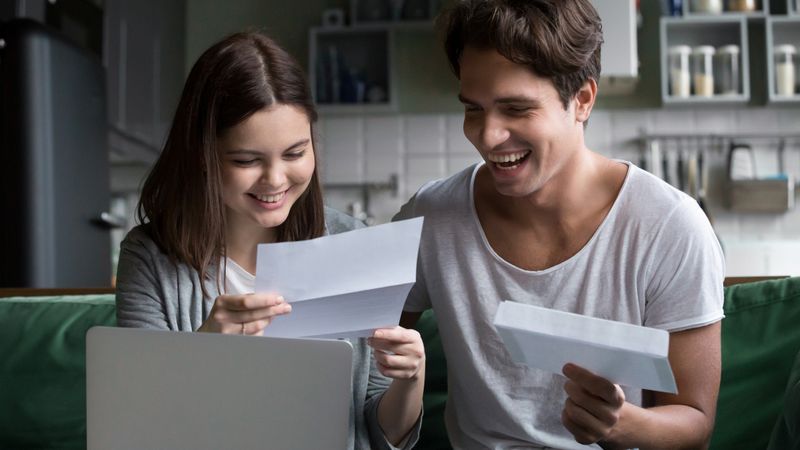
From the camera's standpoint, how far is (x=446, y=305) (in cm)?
164

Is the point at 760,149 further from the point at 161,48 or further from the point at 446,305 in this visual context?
the point at 446,305

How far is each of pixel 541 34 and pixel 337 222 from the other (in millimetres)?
528

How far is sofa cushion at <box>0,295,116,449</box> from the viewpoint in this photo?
1907 millimetres

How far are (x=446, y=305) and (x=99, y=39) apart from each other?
3.72 m

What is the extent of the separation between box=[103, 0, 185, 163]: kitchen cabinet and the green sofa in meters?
2.97

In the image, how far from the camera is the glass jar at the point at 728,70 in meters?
4.66

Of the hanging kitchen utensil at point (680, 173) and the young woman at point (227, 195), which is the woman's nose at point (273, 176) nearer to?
the young woman at point (227, 195)

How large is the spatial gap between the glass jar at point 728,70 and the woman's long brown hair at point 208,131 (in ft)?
11.6

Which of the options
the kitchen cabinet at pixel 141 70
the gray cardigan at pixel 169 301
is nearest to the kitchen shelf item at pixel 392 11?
the kitchen cabinet at pixel 141 70

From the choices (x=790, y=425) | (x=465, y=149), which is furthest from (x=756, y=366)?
(x=465, y=149)

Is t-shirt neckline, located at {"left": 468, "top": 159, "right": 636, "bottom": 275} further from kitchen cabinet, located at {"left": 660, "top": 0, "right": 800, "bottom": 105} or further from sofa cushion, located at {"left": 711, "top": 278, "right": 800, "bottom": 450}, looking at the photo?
kitchen cabinet, located at {"left": 660, "top": 0, "right": 800, "bottom": 105}

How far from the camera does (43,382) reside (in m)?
1.92

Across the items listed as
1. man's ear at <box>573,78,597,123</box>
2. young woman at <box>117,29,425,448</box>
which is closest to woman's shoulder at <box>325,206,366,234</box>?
young woman at <box>117,29,425,448</box>

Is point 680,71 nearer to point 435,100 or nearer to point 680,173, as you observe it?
point 680,173
